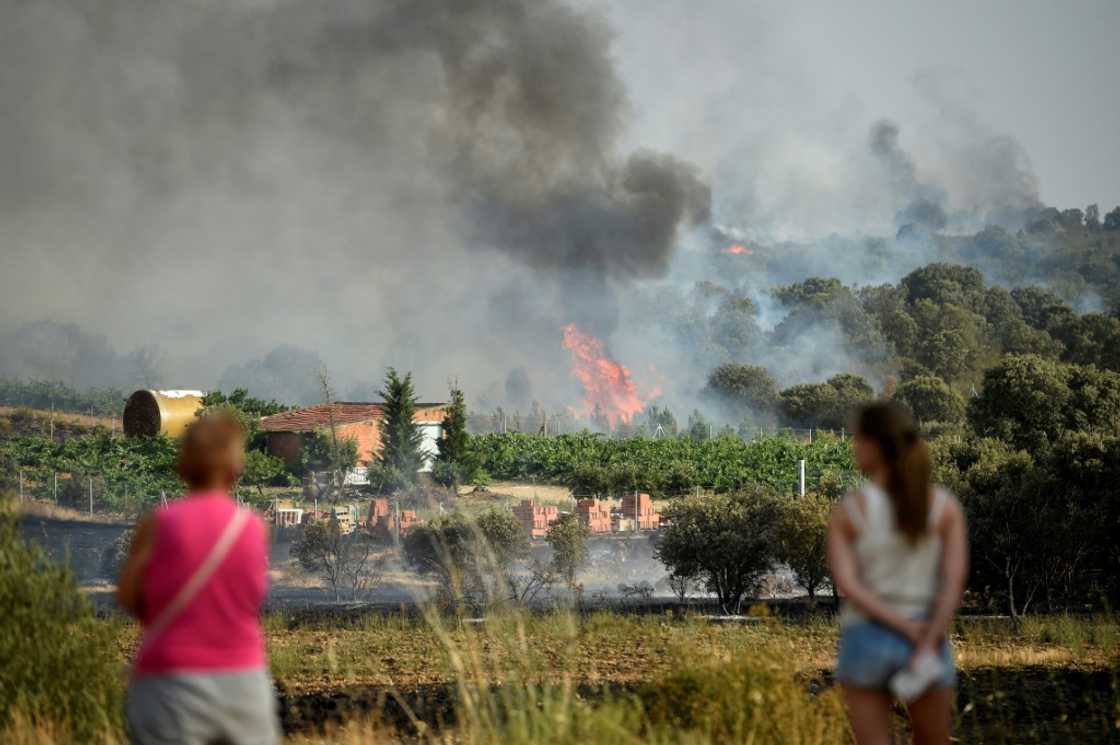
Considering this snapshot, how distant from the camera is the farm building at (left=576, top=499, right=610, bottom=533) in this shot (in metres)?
37.2

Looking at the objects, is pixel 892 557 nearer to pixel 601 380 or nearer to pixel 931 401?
pixel 931 401

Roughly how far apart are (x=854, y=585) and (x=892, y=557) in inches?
6.3

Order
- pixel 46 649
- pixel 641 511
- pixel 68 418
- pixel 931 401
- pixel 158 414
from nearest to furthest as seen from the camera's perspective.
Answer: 1. pixel 46 649
2. pixel 641 511
3. pixel 158 414
4. pixel 68 418
5. pixel 931 401

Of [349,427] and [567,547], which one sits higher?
[349,427]

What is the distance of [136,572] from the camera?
4.23 metres

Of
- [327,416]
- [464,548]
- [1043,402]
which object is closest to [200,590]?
[464,548]

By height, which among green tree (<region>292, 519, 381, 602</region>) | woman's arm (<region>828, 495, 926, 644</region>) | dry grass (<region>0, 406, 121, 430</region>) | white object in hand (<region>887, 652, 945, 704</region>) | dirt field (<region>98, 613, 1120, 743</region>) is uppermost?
dry grass (<region>0, 406, 121, 430</region>)

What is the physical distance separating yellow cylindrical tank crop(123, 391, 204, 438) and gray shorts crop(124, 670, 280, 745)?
162ft

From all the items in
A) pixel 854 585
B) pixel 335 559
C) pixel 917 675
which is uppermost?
pixel 854 585

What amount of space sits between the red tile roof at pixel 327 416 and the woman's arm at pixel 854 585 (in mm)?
45609

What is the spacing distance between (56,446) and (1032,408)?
34.5 meters

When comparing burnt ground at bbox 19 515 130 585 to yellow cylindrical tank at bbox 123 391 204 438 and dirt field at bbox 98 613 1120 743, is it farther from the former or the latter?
yellow cylindrical tank at bbox 123 391 204 438

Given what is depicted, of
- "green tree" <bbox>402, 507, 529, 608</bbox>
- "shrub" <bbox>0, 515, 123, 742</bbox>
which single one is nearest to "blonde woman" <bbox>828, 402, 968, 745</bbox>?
"shrub" <bbox>0, 515, 123, 742</bbox>

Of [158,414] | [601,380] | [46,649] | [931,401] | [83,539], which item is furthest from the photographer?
[601,380]
